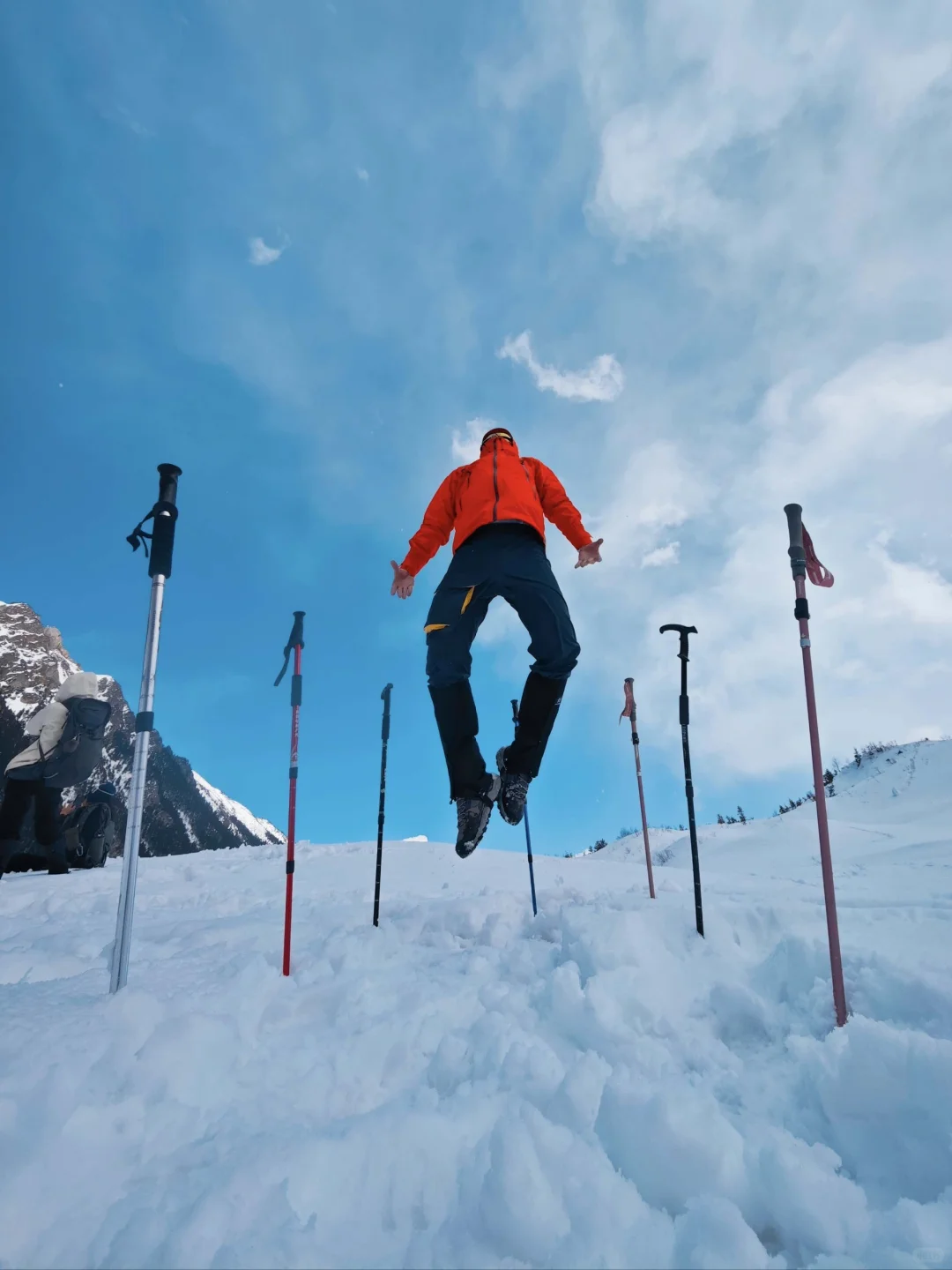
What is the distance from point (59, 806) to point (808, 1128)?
34.8 feet

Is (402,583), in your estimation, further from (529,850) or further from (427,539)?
(529,850)

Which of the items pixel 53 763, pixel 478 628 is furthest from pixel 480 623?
pixel 53 763

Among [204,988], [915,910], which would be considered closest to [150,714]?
[204,988]

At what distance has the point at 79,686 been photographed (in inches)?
371

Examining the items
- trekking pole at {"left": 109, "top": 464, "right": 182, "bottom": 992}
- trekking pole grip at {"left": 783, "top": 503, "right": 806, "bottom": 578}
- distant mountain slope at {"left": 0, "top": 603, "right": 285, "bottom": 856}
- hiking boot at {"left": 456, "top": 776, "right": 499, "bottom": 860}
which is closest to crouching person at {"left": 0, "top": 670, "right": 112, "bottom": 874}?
trekking pole at {"left": 109, "top": 464, "right": 182, "bottom": 992}

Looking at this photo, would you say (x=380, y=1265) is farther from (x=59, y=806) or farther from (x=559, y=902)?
(x=59, y=806)

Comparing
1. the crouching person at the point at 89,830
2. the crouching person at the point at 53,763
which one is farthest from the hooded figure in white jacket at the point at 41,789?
the crouching person at the point at 89,830

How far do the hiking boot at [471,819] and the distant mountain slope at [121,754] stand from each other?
242 ft

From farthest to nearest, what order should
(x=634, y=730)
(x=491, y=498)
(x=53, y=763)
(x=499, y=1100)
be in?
(x=53, y=763), (x=634, y=730), (x=491, y=498), (x=499, y=1100)

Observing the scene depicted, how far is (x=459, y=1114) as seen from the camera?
71.6 inches

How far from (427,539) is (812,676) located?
2978 mm

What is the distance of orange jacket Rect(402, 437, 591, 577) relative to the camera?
464 centimetres

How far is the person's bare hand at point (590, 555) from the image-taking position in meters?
4.94

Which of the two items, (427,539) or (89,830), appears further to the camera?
(89,830)
